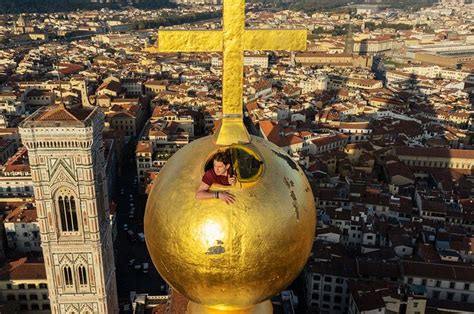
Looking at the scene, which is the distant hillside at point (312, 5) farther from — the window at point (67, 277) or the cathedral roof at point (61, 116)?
the window at point (67, 277)

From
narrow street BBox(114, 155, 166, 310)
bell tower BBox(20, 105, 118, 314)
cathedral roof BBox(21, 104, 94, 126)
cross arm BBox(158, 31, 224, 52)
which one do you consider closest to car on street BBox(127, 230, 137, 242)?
narrow street BBox(114, 155, 166, 310)

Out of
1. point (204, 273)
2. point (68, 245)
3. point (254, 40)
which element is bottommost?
point (68, 245)

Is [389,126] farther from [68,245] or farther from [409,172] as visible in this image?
[68,245]

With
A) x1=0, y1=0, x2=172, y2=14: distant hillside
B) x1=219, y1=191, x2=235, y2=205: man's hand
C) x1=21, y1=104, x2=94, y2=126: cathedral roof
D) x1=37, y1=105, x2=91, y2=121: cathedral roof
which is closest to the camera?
x1=219, y1=191, x2=235, y2=205: man's hand

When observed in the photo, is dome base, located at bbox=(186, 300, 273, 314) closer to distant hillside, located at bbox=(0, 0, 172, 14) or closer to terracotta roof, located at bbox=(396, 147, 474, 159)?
terracotta roof, located at bbox=(396, 147, 474, 159)

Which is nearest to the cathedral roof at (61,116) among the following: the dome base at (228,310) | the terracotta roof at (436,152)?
the dome base at (228,310)

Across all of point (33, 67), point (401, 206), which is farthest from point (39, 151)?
point (33, 67)
